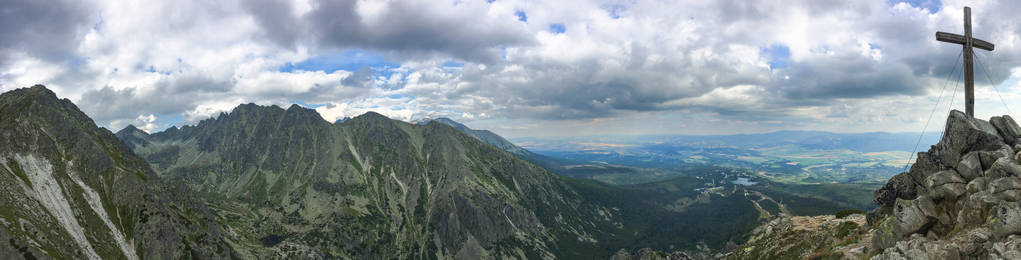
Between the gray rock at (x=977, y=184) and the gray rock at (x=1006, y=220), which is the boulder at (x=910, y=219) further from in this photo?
the gray rock at (x=1006, y=220)

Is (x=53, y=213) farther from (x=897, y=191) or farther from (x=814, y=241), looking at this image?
(x=897, y=191)

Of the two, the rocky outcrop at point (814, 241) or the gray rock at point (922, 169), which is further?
the rocky outcrop at point (814, 241)

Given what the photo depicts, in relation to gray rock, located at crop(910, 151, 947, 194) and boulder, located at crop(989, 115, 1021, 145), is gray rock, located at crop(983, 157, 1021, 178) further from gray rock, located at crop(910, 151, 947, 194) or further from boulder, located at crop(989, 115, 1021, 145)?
boulder, located at crop(989, 115, 1021, 145)

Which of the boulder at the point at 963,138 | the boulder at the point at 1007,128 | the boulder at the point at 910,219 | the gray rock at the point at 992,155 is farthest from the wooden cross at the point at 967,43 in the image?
the boulder at the point at 910,219

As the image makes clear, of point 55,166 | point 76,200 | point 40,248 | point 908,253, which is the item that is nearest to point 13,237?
point 40,248

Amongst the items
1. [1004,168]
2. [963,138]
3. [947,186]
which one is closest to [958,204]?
[947,186]

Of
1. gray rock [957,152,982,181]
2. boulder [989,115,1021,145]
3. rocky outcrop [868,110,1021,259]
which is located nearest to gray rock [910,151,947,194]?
rocky outcrop [868,110,1021,259]

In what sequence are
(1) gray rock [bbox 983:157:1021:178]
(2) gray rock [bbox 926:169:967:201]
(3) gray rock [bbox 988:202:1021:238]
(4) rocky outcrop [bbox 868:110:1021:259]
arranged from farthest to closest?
(2) gray rock [bbox 926:169:967:201] < (1) gray rock [bbox 983:157:1021:178] < (4) rocky outcrop [bbox 868:110:1021:259] < (3) gray rock [bbox 988:202:1021:238]
